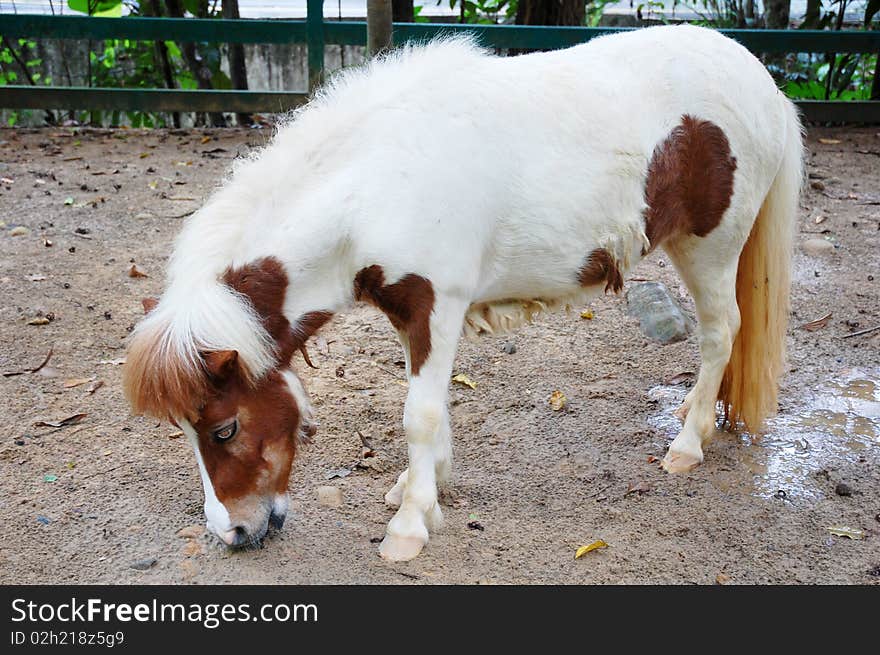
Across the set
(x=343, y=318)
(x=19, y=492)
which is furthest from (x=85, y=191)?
(x=19, y=492)

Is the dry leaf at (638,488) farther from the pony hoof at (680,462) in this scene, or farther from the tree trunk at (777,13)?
the tree trunk at (777,13)

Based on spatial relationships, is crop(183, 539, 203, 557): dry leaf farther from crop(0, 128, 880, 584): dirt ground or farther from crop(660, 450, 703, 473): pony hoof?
crop(660, 450, 703, 473): pony hoof

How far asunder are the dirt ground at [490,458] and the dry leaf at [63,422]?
28mm

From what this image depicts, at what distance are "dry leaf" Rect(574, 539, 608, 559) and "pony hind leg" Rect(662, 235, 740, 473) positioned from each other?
706 millimetres

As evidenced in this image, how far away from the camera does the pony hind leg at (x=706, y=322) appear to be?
373 centimetres

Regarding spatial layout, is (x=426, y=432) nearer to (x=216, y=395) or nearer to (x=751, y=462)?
(x=216, y=395)

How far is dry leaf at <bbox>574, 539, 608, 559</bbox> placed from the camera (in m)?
3.23

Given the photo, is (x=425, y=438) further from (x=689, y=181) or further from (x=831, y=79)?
(x=831, y=79)

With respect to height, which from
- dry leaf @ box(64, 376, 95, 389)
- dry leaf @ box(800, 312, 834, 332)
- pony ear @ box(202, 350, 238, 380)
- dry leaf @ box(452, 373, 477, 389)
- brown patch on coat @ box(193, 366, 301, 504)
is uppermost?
pony ear @ box(202, 350, 238, 380)

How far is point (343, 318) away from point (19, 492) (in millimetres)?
2174

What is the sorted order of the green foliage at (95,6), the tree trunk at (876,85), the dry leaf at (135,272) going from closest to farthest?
the dry leaf at (135,272) → the tree trunk at (876,85) → the green foliage at (95,6)

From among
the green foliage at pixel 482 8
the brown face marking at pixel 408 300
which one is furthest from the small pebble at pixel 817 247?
the green foliage at pixel 482 8

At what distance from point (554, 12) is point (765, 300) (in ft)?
17.8

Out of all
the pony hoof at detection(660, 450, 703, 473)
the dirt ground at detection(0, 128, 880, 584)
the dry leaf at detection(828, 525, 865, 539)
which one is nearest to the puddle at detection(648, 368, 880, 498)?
the dirt ground at detection(0, 128, 880, 584)
